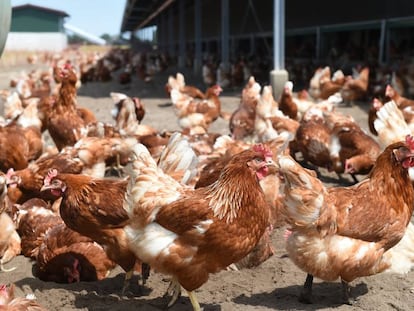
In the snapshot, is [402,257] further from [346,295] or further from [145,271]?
[145,271]

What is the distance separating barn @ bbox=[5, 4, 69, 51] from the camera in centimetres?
6147

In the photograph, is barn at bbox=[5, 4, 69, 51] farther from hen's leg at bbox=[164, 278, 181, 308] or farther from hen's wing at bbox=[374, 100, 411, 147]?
hen's leg at bbox=[164, 278, 181, 308]

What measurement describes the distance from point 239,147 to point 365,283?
2.02 m

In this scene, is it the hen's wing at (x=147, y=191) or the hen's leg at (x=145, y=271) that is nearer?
the hen's wing at (x=147, y=191)

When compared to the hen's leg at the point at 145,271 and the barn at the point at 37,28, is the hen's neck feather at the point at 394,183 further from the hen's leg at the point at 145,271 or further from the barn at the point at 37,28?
the barn at the point at 37,28

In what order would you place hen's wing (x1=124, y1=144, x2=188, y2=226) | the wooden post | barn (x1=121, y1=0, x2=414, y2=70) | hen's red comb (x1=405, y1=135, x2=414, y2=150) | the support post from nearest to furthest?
hen's wing (x1=124, y1=144, x2=188, y2=226) → hen's red comb (x1=405, y1=135, x2=414, y2=150) → the wooden post → the support post → barn (x1=121, y1=0, x2=414, y2=70)

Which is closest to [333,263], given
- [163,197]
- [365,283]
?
[365,283]

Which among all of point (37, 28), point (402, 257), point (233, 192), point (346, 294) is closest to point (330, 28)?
point (402, 257)

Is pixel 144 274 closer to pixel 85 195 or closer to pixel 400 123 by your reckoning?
pixel 85 195

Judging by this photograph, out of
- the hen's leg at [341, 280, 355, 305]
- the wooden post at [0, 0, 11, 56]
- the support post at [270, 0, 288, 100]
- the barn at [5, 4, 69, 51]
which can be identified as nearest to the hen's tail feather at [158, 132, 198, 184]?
the hen's leg at [341, 280, 355, 305]

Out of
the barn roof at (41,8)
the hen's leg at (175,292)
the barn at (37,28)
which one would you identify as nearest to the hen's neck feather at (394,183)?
the hen's leg at (175,292)

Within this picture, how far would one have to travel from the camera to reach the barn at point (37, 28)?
61469 mm

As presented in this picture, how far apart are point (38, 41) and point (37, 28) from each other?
2.35 metres

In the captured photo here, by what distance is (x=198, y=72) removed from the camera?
24.6 metres
